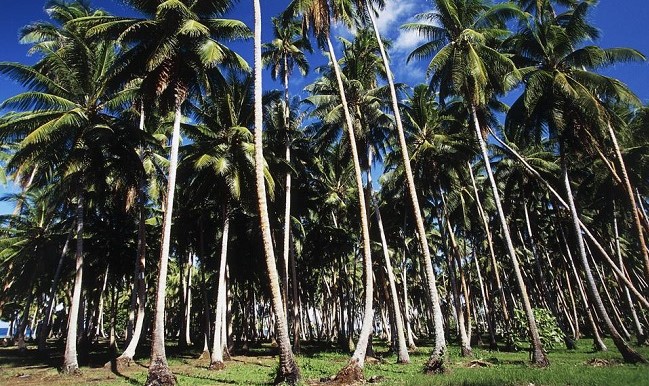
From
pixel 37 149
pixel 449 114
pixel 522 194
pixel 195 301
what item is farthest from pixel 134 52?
pixel 195 301

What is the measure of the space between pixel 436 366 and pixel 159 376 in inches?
373

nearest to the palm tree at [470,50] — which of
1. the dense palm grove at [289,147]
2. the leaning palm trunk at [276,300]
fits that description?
the dense palm grove at [289,147]

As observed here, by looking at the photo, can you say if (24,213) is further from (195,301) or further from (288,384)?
(288,384)

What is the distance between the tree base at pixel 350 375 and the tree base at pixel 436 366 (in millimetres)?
2775

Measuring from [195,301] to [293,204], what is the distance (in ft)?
98.5

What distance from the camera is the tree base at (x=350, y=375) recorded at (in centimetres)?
1350

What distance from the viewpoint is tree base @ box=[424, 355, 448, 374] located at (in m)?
14.9

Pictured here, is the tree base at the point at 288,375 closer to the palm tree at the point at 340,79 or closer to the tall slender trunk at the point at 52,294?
the palm tree at the point at 340,79

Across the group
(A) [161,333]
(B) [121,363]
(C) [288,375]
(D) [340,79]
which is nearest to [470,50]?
(D) [340,79]

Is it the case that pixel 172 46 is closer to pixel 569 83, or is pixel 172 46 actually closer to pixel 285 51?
pixel 285 51

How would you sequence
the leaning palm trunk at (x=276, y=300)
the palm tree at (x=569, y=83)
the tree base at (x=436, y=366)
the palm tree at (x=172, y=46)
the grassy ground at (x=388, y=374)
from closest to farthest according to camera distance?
the grassy ground at (x=388, y=374), the leaning palm trunk at (x=276, y=300), the tree base at (x=436, y=366), the palm tree at (x=172, y=46), the palm tree at (x=569, y=83)

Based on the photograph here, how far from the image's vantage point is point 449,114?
91.2ft

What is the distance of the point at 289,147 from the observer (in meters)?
25.9

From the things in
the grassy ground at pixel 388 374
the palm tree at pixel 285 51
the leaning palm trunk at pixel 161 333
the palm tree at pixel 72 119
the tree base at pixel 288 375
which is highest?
the palm tree at pixel 285 51
